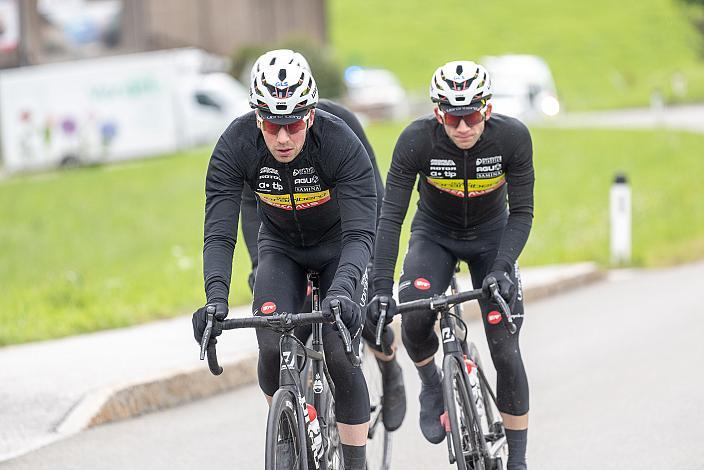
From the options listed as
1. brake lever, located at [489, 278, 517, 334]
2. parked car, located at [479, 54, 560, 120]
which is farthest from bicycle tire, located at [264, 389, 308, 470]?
parked car, located at [479, 54, 560, 120]

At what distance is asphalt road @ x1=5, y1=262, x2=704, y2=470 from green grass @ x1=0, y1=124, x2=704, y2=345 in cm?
330

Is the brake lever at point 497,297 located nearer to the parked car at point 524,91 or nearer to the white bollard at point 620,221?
the white bollard at point 620,221

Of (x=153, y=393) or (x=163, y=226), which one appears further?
(x=163, y=226)

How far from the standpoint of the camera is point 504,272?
19.3 feet

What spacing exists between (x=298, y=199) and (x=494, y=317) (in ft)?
4.34

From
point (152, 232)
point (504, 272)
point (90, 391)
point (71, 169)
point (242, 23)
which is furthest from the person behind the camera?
point (242, 23)

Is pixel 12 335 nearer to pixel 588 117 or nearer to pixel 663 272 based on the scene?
pixel 663 272

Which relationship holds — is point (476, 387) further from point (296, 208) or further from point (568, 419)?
point (568, 419)

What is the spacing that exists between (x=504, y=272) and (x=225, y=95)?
2719 cm

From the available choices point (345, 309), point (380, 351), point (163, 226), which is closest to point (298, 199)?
point (345, 309)

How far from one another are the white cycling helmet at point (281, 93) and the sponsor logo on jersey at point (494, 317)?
1659 mm

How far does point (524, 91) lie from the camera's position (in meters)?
38.2

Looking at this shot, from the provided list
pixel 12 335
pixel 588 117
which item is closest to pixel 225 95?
pixel 588 117

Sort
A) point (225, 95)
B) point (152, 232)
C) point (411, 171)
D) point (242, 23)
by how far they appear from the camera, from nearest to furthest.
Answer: point (411, 171)
point (152, 232)
point (225, 95)
point (242, 23)
